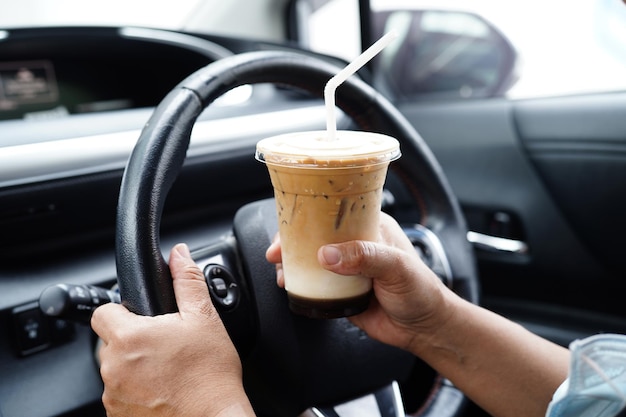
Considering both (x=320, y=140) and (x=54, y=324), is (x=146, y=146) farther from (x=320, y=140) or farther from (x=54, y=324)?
(x=54, y=324)

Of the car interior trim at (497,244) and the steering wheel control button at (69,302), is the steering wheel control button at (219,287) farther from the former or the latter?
the car interior trim at (497,244)

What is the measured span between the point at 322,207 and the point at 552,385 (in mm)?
479

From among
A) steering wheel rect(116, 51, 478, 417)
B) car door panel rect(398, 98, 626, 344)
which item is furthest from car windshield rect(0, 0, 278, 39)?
steering wheel rect(116, 51, 478, 417)

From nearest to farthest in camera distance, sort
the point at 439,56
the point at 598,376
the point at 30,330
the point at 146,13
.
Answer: the point at 598,376, the point at 30,330, the point at 439,56, the point at 146,13

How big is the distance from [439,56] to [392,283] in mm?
1872

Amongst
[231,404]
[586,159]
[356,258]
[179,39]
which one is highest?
[179,39]

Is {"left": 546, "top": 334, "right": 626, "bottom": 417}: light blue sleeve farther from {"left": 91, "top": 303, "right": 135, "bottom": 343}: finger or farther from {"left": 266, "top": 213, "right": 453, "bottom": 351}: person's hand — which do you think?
{"left": 91, "top": 303, "right": 135, "bottom": 343}: finger

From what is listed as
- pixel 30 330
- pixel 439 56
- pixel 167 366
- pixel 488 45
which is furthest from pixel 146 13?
pixel 167 366

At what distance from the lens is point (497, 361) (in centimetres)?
93

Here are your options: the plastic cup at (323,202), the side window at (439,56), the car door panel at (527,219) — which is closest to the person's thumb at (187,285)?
the plastic cup at (323,202)

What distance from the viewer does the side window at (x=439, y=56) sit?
7.51 feet

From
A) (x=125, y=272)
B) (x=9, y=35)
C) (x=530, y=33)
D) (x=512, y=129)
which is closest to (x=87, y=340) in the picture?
(x=125, y=272)

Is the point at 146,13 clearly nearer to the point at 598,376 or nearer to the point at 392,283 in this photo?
the point at 392,283

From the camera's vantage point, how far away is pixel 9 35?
5.62 feet
